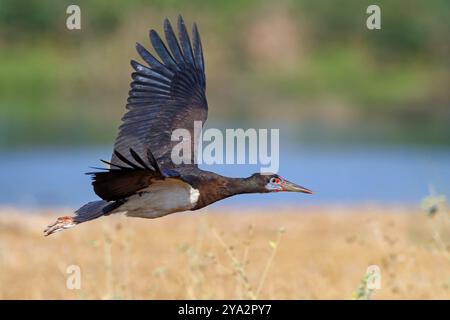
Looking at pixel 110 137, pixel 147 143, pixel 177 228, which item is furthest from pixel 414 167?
pixel 147 143

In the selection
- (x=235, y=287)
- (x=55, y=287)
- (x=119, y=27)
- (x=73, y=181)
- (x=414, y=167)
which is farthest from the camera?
(x=119, y=27)

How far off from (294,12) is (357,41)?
152 centimetres

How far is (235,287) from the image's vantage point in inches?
297

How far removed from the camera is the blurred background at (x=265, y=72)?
19984 millimetres

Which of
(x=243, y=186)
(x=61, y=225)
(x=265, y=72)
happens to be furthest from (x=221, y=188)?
(x=265, y=72)

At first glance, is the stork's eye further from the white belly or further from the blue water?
the blue water

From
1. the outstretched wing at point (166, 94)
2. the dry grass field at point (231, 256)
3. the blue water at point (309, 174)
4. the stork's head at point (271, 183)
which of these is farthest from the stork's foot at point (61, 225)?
the blue water at point (309, 174)

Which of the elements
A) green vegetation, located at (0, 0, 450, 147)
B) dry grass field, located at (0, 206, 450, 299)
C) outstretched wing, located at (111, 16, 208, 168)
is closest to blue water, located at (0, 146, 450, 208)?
dry grass field, located at (0, 206, 450, 299)

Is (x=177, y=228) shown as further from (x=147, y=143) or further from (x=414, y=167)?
(x=414, y=167)

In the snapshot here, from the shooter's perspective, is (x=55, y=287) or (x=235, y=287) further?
(x=55, y=287)

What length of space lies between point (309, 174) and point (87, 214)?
33.2ft

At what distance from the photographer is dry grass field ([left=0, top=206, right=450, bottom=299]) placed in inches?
286

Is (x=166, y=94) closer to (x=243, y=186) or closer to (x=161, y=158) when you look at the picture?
(x=161, y=158)

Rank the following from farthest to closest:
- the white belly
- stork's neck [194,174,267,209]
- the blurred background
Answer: the blurred background → stork's neck [194,174,267,209] → the white belly
